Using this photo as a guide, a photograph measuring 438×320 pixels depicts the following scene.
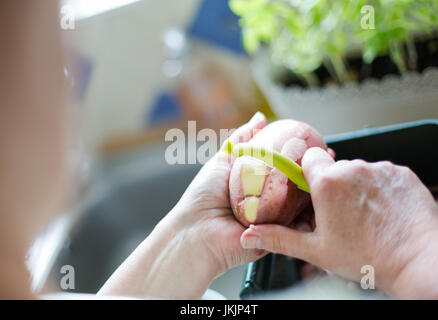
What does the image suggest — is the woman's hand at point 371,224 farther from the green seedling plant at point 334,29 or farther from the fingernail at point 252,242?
the green seedling plant at point 334,29

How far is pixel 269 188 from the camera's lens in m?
0.48

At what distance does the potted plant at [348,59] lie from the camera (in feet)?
2.13

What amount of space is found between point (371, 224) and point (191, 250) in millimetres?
205

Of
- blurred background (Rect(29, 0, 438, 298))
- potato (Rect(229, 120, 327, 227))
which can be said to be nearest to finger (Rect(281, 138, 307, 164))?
potato (Rect(229, 120, 327, 227))

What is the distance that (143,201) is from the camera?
79cm

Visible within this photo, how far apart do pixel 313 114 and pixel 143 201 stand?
1.13 ft

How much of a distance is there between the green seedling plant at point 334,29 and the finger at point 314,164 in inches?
10.6

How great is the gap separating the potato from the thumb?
2 cm

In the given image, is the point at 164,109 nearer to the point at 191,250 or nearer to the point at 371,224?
the point at 191,250

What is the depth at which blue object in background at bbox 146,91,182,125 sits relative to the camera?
1043 millimetres

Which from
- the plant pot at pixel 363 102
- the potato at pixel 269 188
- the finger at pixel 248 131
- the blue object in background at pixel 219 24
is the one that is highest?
the blue object in background at pixel 219 24

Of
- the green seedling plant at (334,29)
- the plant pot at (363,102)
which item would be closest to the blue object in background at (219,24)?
the green seedling plant at (334,29)

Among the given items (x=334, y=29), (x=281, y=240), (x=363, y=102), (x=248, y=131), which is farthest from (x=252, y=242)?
(x=334, y=29)
